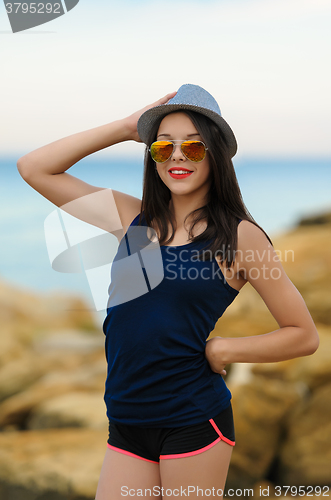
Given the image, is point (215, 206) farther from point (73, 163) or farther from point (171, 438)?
point (171, 438)

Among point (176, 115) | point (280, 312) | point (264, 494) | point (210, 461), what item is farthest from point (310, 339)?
point (264, 494)

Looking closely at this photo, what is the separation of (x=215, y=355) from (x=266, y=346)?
190 millimetres

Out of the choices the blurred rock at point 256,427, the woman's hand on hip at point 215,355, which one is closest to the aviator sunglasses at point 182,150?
the woman's hand on hip at point 215,355

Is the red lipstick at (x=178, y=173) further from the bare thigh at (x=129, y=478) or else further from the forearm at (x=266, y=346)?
the bare thigh at (x=129, y=478)

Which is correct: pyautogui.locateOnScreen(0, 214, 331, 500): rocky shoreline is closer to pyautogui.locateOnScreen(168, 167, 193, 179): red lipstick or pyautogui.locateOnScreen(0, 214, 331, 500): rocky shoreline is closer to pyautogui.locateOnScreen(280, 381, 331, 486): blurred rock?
pyautogui.locateOnScreen(280, 381, 331, 486): blurred rock

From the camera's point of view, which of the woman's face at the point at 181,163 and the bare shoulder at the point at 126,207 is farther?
the bare shoulder at the point at 126,207

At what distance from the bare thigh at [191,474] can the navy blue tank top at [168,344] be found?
0.41 ft

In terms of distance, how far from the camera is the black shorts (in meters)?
1.69

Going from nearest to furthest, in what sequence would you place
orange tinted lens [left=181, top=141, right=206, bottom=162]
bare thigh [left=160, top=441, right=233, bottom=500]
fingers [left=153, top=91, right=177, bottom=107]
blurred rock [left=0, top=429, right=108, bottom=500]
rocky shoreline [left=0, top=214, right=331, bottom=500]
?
bare thigh [left=160, top=441, right=233, bottom=500] < orange tinted lens [left=181, top=141, right=206, bottom=162] < fingers [left=153, top=91, right=177, bottom=107] < blurred rock [left=0, top=429, right=108, bottom=500] < rocky shoreline [left=0, top=214, right=331, bottom=500]

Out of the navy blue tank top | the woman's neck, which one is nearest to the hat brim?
the woman's neck

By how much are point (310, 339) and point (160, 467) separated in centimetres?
69

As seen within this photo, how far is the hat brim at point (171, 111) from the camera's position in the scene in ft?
5.90

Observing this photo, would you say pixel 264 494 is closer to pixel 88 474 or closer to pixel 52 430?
pixel 88 474

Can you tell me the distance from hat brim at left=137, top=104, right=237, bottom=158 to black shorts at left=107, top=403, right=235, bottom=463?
994mm
